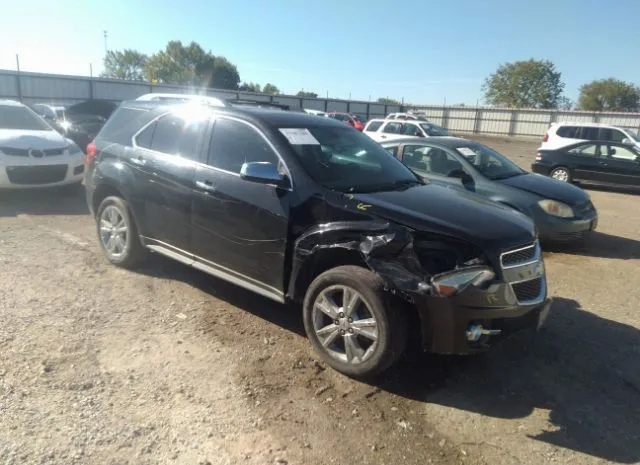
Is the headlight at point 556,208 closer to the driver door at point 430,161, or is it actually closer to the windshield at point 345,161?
the driver door at point 430,161

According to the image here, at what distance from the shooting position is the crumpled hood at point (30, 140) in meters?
8.14

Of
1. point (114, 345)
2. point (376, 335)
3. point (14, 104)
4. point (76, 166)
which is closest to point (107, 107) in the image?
point (14, 104)

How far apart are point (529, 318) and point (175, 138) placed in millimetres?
3473

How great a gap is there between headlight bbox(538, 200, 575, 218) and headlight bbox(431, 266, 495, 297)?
4.18 m

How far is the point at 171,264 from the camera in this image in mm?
5539

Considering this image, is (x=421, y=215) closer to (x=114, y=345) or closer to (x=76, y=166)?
(x=114, y=345)

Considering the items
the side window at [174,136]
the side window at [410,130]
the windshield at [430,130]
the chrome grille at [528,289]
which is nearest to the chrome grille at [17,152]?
the side window at [174,136]

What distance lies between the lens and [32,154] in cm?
825

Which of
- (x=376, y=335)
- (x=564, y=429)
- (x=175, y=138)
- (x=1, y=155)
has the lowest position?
(x=564, y=429)

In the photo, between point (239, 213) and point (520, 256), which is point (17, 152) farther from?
point (520, 256)

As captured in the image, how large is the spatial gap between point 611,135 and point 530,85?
197ft

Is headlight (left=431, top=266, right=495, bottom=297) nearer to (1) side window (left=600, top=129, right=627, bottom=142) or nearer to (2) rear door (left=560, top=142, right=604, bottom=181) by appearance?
(2) rear door (left=560, top=142, right=604, bottom=181)

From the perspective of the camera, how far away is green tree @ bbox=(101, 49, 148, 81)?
3718 inches

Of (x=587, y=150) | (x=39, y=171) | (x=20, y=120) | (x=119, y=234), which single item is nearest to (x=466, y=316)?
(x=119, y=234)
